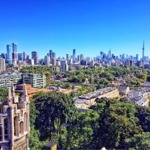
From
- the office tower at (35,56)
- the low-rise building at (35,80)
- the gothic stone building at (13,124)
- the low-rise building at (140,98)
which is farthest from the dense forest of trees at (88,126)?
the office tower at (35,56)

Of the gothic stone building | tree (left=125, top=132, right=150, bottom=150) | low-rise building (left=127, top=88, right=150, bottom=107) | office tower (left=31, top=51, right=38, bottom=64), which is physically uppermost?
office tower (left=31, top=51, right=38, bottom=64)

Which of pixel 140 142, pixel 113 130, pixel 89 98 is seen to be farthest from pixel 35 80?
pixel 140 142

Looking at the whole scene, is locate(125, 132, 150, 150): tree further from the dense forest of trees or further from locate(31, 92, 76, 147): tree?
locate(31, 92, 76, 147): tree

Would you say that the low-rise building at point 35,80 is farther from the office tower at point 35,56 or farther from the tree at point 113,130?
the office tower at point 35,56

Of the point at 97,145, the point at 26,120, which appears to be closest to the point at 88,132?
the point at 97,145

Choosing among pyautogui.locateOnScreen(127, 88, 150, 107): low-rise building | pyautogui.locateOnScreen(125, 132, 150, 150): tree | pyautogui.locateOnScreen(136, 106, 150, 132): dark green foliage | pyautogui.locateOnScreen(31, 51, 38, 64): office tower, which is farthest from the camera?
pyautogui.locateOnScreen(31, 51, 38, 64): office tower

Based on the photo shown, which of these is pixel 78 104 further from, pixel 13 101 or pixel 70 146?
pixel 13 101

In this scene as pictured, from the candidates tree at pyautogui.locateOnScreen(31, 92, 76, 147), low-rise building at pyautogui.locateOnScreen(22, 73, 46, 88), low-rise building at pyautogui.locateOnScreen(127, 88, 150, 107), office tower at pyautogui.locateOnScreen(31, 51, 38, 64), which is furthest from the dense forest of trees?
office tower at pyautogui.locateOnScreen(31, 51, 38, 64)
